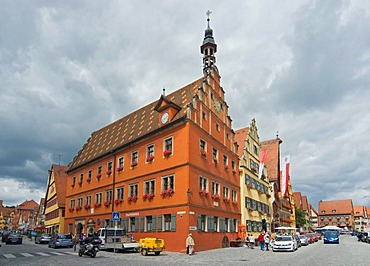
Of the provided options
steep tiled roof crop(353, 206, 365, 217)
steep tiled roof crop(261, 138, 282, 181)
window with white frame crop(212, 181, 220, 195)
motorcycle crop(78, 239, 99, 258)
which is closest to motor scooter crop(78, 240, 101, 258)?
motorcycle crop(78, 239, 99, 258)

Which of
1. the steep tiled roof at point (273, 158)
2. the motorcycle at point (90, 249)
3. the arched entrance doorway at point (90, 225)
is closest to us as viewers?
the motorcycle at point (90, 249)

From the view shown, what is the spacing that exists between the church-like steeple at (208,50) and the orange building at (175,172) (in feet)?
0.27

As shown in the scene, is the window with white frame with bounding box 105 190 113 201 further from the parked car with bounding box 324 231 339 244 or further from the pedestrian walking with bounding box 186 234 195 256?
the parked car with bounding box 324 231 339 244

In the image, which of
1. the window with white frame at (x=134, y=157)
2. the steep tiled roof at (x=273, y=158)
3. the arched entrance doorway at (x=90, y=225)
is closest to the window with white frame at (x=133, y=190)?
the window with white frame at (x=134, y=157)

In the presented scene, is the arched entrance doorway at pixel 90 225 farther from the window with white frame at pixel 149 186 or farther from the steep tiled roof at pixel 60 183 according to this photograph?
the steep tiled roof at pixel 60 183

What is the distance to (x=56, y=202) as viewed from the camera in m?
60.1

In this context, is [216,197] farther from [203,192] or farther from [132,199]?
[132,199]

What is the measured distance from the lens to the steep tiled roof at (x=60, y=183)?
59.7 metres

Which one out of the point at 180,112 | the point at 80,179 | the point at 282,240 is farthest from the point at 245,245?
the point at 80,179

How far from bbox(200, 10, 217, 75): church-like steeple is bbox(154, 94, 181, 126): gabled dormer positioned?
7805mm

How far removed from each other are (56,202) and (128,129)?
25.4m

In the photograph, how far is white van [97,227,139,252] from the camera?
2770 centimetres

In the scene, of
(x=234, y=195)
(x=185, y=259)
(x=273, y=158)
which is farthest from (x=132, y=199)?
(x=273, y=158)

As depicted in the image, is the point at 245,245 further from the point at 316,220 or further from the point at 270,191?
the point at 316,220
